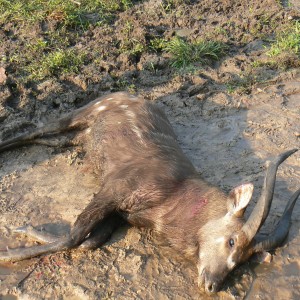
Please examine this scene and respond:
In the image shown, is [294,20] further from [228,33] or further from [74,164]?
[74,164]

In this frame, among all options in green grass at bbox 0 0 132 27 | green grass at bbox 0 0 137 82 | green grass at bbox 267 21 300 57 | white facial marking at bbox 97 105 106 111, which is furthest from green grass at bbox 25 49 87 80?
green grass at bbox 267 21 300 57

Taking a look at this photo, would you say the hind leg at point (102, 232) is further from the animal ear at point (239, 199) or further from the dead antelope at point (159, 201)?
the animal ear at point (239, 199)

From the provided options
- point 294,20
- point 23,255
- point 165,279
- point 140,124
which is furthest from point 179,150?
point 294,20

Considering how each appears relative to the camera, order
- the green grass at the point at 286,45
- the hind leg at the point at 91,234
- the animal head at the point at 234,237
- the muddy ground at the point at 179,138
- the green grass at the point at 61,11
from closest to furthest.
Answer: the animal head at the point at 234,237 → the muddy ground at the point at 179,138 → the hind leg at the point at 91,234 → the green grass at the point at 286,45 → the green grass at the point at 61,11

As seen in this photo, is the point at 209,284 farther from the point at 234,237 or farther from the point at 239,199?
the point at 239,199

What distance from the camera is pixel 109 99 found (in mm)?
6293

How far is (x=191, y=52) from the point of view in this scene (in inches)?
302

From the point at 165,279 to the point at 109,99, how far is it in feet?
8.42

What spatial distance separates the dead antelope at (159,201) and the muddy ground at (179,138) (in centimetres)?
14

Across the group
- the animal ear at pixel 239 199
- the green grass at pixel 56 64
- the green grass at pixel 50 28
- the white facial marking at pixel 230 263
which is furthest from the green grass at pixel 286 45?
the white facial marking at pixel 230 263

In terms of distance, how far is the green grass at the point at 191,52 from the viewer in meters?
7.53

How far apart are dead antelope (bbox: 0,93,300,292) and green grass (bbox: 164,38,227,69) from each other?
5.38 ft

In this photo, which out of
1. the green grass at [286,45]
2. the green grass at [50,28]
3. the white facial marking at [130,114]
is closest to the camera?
the white facial marking at [130,114]

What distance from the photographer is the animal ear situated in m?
4.22
